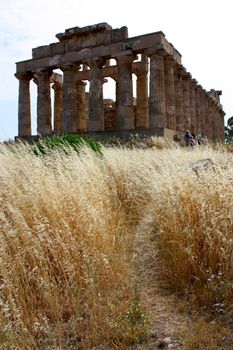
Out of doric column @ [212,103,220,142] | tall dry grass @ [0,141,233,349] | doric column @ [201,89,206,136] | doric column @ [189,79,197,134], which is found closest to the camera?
tall dry grass @ [0,141,233,349]

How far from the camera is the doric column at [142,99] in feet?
90.3

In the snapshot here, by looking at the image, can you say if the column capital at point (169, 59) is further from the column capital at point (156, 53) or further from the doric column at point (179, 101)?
the doric column at point (179, 101)

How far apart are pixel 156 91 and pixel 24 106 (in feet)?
Result: 35.0

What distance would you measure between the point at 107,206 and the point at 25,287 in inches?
76.9

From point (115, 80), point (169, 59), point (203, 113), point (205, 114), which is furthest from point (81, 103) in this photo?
point (205, 114)

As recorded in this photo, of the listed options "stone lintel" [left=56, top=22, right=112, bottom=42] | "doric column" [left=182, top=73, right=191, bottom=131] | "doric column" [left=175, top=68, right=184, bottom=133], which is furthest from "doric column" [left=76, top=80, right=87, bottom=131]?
"doric column" [left=182, top=73, right=191, bottom=131]

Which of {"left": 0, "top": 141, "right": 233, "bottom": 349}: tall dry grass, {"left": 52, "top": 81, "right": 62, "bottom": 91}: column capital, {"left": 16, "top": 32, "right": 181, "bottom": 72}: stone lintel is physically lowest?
{"left": 0, "top": 141, "right": 233, "bottom": 349}: tall dry grass

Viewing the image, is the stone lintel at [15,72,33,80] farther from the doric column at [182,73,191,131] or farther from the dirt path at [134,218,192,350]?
the dirt path at [134,218,192,350]

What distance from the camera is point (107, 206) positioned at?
475 cm

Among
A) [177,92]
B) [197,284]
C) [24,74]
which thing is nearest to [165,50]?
[177,92]

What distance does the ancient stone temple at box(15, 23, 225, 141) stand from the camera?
22594mm

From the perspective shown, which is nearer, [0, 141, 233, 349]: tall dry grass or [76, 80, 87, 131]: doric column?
[0, 141, 233, 349]: tall dry grass

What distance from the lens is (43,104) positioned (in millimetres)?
27031

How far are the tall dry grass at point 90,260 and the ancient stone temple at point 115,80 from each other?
1814 cm
